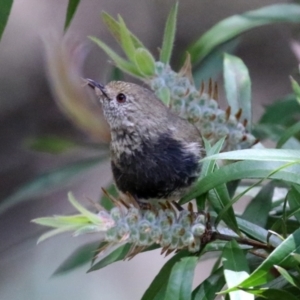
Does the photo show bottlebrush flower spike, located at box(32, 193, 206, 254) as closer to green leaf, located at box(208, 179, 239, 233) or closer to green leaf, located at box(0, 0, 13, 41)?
green leaf, located at box(208, 179, 239, 233)

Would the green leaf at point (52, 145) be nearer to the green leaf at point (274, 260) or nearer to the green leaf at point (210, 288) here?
the green leaf at point (210, 288)

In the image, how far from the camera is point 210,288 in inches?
24.9

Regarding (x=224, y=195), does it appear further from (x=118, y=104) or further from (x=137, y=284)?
(x=137, y=284)

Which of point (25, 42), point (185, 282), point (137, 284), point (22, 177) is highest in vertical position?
point (25, 42)

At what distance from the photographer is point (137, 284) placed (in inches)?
79.7

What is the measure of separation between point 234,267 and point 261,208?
0.22 m

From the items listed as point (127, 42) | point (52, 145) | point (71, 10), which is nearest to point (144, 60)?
point (127, 42)

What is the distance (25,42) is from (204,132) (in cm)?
153

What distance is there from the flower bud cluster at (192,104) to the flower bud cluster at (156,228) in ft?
0.61

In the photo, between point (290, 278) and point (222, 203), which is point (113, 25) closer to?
point (222, 203)

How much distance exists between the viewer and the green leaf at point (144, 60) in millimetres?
717

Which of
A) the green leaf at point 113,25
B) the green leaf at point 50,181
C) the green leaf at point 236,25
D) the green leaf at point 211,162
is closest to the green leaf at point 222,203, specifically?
the green leaf at point 211,162

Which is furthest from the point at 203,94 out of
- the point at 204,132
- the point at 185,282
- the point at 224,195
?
the point at 185,282

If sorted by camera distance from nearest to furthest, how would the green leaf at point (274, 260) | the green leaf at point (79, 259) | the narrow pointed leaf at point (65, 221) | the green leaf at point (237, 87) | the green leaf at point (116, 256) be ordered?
1. the green leaf at point (274, 260)
2. the narrow pointed leaf at point (65, 221)
3. the green leaf at point (116, 256)
4. the green leaf at point (237, 87)
5. the green leaf at point (79, 259)
